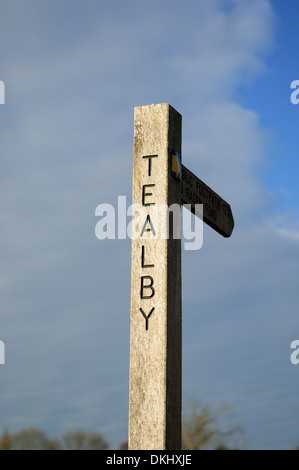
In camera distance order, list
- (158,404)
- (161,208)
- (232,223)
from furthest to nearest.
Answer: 1. (232,223)
2. (161,208)
3. (158,404)

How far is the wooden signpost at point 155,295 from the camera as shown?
359 centimetres

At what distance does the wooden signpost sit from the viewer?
359 cm

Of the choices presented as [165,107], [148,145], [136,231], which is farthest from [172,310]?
[165,107]

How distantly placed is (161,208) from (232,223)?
1.82 meters

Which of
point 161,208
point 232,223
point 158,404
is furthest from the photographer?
point 232,223

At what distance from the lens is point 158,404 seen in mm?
3562

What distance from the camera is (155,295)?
147 inches

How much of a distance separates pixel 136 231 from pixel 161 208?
227 mm
